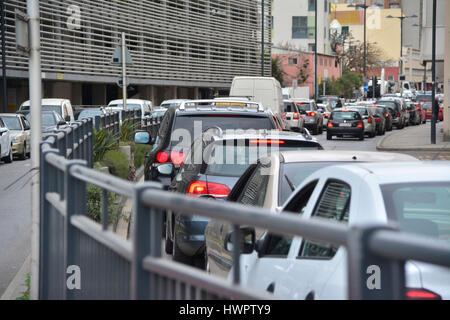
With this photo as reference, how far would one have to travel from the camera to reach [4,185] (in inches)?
785

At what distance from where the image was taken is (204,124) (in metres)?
12.1

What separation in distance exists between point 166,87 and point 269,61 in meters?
14.0

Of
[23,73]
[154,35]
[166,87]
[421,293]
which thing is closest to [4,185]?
[421,293]

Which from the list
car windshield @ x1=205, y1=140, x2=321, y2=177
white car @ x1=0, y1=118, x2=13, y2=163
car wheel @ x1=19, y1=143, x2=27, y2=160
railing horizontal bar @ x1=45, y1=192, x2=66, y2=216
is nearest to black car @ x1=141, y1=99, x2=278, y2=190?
car windshield @ x1=205, y1=140, x2=321, y2=177

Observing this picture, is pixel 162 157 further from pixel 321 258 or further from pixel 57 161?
pixel 321 258

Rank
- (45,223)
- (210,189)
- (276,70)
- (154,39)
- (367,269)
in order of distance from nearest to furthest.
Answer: (367,269) < (45,223) < (210,189) < (154,39) < (276,70)

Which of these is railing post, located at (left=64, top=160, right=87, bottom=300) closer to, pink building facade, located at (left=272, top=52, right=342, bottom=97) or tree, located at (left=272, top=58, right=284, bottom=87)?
tree, located at (left=272, top=58, right=284, bottom=87)

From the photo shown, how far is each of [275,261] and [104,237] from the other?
1.16m

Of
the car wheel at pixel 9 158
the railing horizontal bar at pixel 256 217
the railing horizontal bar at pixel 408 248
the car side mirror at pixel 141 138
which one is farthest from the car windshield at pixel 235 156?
the car wheel at pixel 9 158

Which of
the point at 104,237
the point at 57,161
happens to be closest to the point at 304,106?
the point at 57,161

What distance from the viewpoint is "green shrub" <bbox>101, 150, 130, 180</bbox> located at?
17031 mm

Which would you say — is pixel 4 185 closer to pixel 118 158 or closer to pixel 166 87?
pixel 118 158

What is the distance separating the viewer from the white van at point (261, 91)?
3562 cm

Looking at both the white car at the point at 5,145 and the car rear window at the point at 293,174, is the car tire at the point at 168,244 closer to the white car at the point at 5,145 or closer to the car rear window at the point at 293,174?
the car rear window at the point at 293,174
